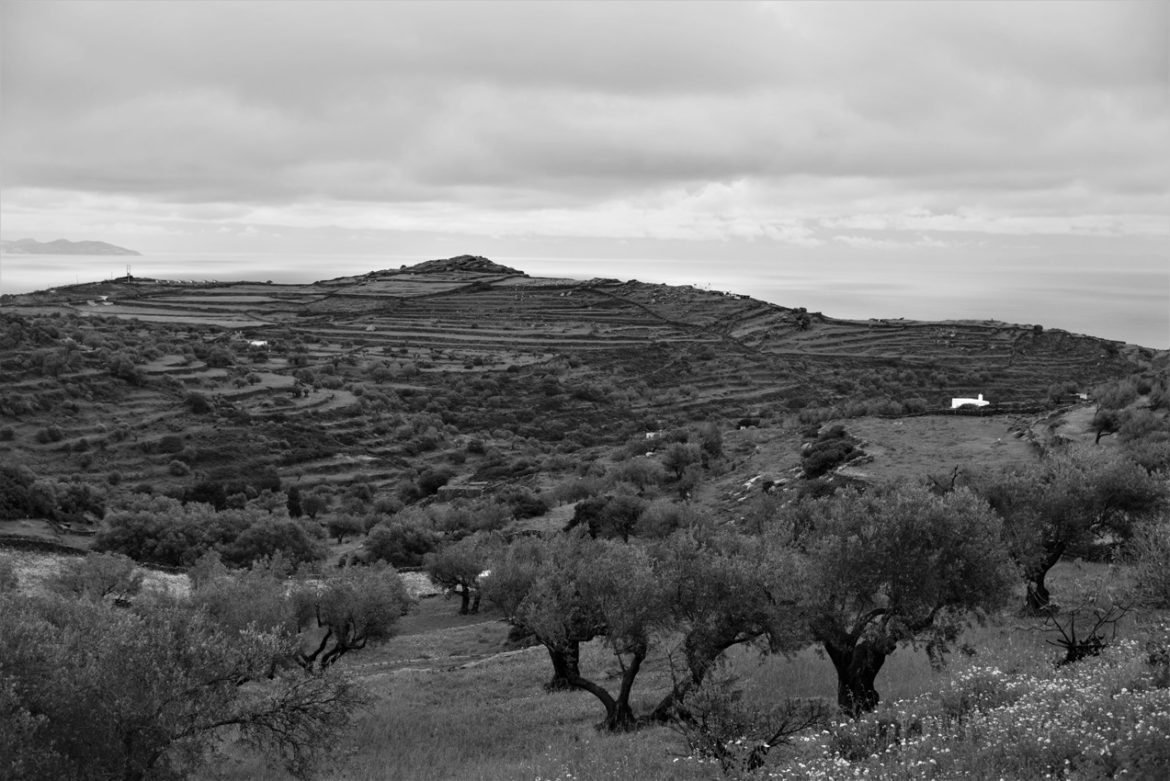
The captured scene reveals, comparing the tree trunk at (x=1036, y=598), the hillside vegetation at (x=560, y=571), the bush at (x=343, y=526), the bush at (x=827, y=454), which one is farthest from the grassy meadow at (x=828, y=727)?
the bush at (x=343, y=526)

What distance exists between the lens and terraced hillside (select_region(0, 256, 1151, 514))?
79.6 meters

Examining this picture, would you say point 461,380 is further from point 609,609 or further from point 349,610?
point 609,609

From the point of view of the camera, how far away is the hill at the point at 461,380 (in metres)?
73.6

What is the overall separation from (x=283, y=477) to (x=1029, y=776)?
74.8 m

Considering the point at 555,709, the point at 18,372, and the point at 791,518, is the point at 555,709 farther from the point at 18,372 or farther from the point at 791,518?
the point at 18,372

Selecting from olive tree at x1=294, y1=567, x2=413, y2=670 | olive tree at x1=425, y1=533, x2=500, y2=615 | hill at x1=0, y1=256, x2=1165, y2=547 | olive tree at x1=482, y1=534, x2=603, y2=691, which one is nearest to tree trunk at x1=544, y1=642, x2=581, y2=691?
olive tree at x1=482, y1=534, x2=603, y2=691

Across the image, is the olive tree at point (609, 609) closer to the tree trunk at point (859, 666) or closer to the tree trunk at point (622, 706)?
the tree trunk at point (622, 706)

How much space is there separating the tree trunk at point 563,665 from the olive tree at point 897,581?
677 centimetres

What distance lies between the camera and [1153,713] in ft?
34.3

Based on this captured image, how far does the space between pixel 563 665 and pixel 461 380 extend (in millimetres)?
94967

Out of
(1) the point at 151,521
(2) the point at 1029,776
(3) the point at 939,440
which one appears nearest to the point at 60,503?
(1) the point at 151,521

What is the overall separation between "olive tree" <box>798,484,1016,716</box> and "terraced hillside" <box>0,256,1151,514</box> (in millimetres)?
53346

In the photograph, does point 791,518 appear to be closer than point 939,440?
Yes

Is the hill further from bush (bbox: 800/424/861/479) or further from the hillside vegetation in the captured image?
bush (bbox: 800/424/861/479)
